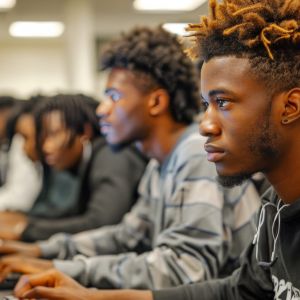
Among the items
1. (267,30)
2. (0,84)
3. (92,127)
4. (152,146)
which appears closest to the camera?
(267,30)

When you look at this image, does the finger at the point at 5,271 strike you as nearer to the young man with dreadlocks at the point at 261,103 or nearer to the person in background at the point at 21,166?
the young man with dreadlocks at the point at 261,103

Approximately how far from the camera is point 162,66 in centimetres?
155

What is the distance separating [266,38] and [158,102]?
720 mm

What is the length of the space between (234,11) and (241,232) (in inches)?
23.8

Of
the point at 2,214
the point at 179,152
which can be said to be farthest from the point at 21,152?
the point at 179,152

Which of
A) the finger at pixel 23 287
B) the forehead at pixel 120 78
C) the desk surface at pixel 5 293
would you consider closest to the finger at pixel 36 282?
the finger at pixel 23 287

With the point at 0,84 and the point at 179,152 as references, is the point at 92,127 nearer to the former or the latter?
the point at 179,152

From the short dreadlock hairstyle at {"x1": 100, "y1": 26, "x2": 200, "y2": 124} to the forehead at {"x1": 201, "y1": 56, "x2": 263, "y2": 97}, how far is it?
2.09 feet

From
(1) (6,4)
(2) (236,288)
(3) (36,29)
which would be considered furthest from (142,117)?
(3) (36,29)

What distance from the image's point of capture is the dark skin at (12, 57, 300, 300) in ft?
2.71

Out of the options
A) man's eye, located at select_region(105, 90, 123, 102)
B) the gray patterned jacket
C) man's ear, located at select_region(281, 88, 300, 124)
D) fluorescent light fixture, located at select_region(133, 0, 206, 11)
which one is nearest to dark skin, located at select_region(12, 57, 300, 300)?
man's ear, located at select_region(281, 88, 300, 124)

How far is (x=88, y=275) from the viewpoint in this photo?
51.8 inches

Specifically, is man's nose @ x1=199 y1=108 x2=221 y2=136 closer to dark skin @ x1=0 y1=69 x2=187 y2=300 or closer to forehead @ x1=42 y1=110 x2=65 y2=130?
dark skin @ x1=0 y1=69 x2=187 y2=300

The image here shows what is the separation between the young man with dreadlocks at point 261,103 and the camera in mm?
822
